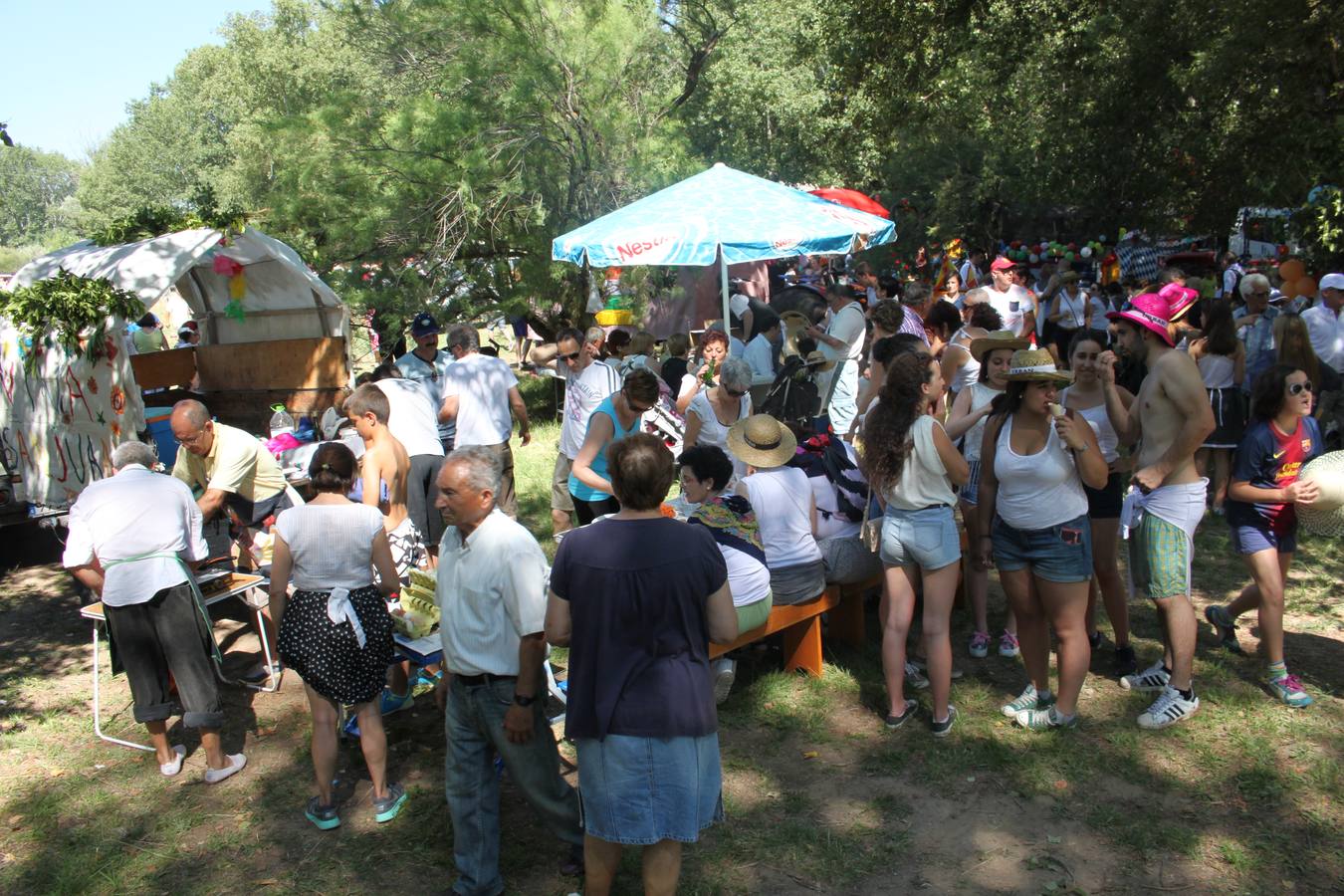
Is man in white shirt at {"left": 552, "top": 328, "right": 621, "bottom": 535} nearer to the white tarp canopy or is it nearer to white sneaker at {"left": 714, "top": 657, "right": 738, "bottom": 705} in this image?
white sneaker at {"left": 714, "top": 657, "right": 738, "bottom": 705}

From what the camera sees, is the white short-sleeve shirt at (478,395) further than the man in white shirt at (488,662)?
Yes

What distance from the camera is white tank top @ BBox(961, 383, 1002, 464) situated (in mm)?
5242

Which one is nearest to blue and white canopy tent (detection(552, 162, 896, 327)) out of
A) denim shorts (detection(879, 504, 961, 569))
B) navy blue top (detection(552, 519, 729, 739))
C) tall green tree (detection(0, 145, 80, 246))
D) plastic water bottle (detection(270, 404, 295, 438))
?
plastic water bottle (detection(270, 404, 295, 438))

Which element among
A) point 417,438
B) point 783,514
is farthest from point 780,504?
point 417,438

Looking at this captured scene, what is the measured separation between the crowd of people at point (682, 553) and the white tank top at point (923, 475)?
0.4 inches

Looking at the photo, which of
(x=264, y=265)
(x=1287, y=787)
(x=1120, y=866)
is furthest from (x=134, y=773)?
(x=264, y=265)

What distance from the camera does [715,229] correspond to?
829 centimetres

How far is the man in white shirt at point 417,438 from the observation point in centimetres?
648

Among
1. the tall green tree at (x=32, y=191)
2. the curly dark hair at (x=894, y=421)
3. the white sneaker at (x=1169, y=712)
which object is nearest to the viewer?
the curly dark hair at (x=894, y=421)

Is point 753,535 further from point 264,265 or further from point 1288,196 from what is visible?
point 1288,196

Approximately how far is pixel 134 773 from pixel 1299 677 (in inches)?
223

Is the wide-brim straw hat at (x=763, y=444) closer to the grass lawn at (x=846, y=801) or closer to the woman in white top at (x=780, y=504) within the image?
the woman in white top at (x=780, y=504)

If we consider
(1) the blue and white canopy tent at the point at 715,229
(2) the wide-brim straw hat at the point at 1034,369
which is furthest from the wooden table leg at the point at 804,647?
(1) the blue and white canopy tent at the point at 715,229

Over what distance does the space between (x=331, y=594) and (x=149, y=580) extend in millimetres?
1110
